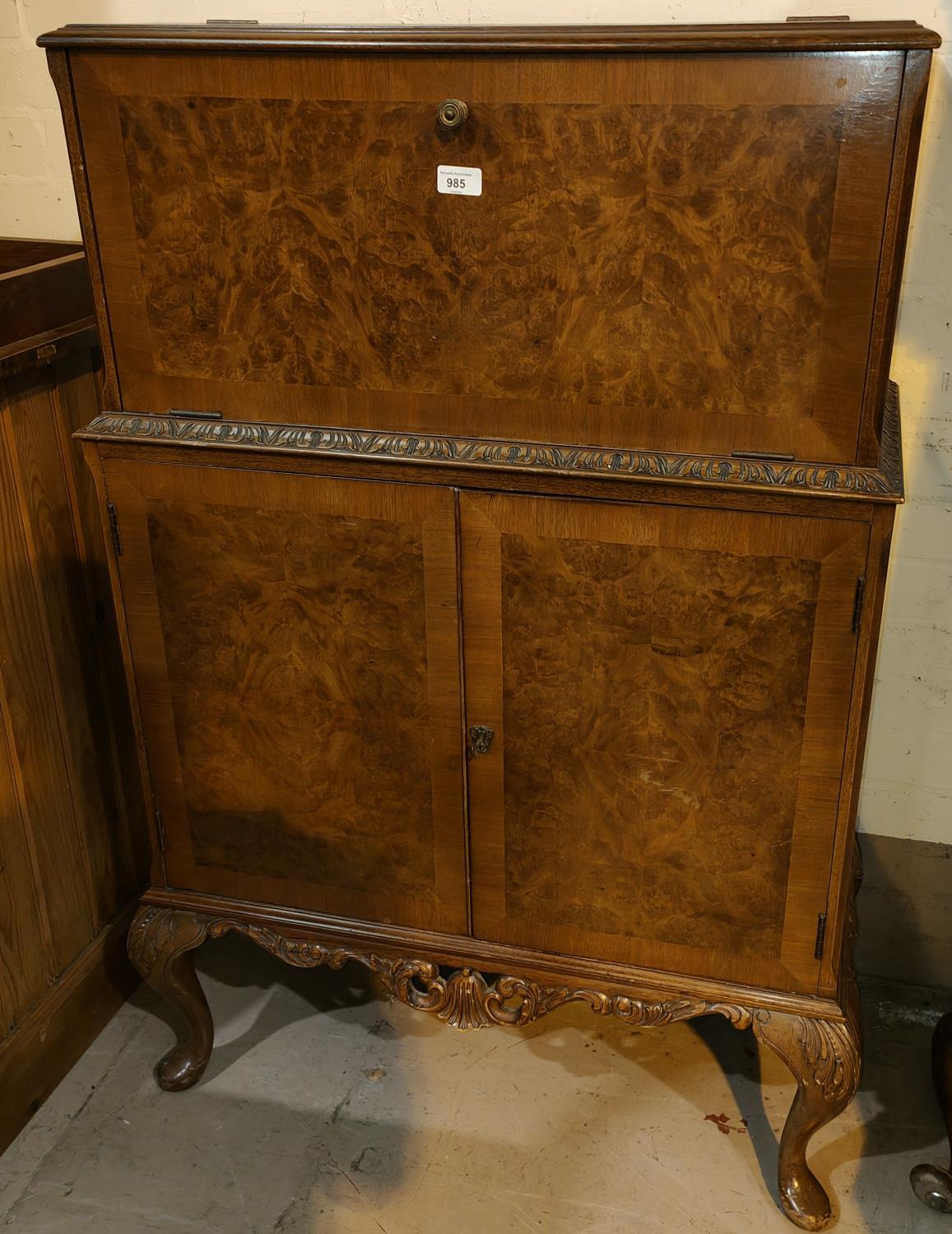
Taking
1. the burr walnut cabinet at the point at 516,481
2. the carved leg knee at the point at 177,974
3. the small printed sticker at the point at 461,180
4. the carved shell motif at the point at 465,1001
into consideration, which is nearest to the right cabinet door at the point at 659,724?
the burr walnut cabinet at the point at 516,481

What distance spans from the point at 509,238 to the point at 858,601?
647mm

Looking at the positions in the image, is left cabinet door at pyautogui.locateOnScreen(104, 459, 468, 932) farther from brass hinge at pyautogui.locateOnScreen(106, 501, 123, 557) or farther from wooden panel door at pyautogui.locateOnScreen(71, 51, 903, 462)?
wooden panel door at pyautogui.locateOnScreen(71, 51, 903, 462)

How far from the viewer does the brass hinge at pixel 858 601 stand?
1.57m

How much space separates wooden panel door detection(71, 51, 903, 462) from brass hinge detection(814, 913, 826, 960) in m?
0.68

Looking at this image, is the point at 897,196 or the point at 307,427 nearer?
the point at 897,196

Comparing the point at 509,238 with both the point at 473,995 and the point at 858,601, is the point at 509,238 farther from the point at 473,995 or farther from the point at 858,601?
the point at 473,995

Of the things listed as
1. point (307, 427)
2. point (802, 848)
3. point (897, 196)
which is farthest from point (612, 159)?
point (802, 848)

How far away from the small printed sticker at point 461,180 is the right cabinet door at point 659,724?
39 cm

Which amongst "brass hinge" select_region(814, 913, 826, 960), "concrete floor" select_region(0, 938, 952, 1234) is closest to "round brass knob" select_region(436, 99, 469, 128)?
"brass hinge" select_region(814, 913, 826, 960)

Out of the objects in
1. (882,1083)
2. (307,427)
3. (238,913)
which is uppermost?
(307,427)

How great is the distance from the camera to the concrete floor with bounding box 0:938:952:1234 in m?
1.99

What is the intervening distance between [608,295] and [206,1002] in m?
1.57

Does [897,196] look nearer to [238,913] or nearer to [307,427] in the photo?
[307,427]

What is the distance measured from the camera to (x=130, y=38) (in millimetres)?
1553
